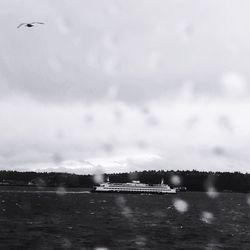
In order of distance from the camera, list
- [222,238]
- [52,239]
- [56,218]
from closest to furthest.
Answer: [52,239]
[222,238]
[56,218]

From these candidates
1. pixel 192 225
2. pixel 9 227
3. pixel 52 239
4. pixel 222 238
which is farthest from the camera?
pixel 192 225

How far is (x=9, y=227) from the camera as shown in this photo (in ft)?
269

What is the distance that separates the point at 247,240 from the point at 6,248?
2961cm

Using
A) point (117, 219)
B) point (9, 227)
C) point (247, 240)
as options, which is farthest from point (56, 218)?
point (247, 240)

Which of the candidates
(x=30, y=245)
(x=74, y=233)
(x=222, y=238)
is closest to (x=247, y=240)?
(x=222, y=238)

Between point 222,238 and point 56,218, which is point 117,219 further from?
point 222,238

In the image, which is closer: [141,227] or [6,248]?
[6,248]

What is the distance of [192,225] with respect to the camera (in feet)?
300

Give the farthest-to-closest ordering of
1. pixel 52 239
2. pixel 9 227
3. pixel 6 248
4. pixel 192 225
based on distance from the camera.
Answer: pixel 192 225, pixel 9 227, pixel 52 239, pixel 6 248

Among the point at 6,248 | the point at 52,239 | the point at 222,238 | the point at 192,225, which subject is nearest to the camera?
the point at 6,248

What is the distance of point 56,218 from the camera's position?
3898 inches

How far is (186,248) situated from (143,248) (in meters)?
4.86

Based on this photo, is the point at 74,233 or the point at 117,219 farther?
the point at 117,219

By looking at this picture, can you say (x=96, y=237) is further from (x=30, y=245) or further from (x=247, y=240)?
(x=247, y=240)
